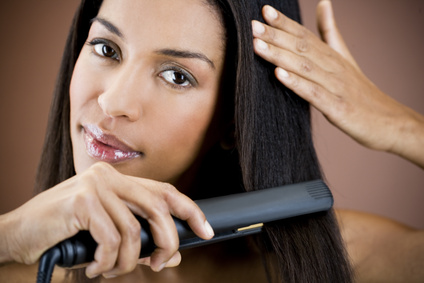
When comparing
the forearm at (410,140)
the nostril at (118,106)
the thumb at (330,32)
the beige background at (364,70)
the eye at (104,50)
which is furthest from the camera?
the beige background at (364,70)

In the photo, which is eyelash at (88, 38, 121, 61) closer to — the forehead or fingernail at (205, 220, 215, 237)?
the forehead

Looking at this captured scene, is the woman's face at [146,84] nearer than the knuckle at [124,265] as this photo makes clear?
No

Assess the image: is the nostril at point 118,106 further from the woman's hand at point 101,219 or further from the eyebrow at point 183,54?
the woman's hand at point 101,219

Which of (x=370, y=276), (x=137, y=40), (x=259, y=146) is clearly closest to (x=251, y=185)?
(x=259, y=146)

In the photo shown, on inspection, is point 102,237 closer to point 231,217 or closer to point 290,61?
point 231,217

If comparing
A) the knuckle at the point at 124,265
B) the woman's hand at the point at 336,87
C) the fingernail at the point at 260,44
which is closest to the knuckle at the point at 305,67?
the woman's hand at the point at 336,87

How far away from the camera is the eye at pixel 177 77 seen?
40.9 inches

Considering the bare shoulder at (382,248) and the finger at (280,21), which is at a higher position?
the finger at (280,21)

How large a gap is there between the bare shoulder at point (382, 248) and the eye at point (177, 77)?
0.69 m

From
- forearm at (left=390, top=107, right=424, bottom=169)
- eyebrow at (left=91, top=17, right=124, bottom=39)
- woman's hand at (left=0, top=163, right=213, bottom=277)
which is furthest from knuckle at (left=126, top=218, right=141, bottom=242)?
forearm at (left=390, top=107, right=424, bottom=169)

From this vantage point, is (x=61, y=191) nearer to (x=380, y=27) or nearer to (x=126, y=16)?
(x=126, y=16)

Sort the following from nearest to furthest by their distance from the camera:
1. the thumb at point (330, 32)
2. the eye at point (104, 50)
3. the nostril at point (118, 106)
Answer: the nostril at point (118, 106) → the eye at point (104, 50) → the thumb at point (330, 32)

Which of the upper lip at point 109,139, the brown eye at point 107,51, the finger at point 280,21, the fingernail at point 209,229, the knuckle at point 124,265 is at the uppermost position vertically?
the finger at point 280,21

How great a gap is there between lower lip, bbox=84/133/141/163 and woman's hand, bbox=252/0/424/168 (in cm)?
36
